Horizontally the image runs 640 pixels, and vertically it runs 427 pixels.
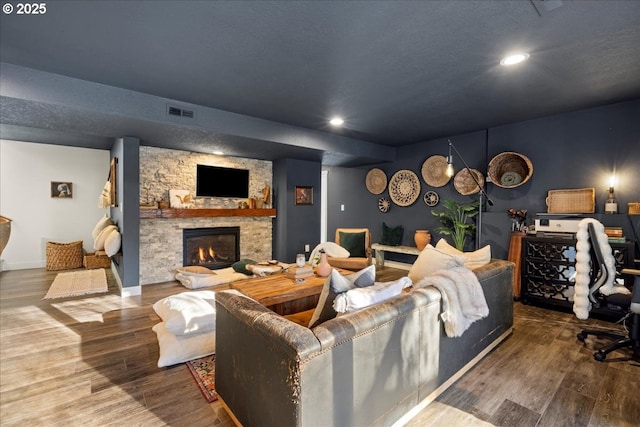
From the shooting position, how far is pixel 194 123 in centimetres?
351

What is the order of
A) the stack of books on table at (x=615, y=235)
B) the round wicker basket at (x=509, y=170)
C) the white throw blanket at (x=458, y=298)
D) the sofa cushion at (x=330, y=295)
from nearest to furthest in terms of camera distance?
the sofa cushion at (x=330, y=295) → the white throw blanket at (x=458, y=298) → the stack of books on table at (x=615, y=235) → the round wicker basket at (x=509, y=170)

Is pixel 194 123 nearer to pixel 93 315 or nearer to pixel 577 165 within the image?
pixel 93 315

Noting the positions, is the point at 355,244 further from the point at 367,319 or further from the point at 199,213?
the point at 367,319

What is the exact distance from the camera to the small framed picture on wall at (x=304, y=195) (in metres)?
5.85

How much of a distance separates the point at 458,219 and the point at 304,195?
9.50ft

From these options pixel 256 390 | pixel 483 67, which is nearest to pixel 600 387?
pixel 256 390

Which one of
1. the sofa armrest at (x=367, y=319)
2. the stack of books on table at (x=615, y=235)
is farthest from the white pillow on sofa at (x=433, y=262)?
the stack of books on table at (x=615, y=235)

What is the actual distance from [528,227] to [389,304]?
3.59 meters

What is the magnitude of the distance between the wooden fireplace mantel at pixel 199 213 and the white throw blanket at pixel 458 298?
395cm

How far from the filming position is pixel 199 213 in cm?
484

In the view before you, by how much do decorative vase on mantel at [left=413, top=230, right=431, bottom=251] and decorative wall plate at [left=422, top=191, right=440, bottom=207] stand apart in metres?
0.53

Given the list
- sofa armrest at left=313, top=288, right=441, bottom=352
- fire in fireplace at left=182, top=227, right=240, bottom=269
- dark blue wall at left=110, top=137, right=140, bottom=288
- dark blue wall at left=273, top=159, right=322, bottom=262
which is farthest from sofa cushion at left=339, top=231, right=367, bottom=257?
sofa armrest at left=313, top=288, right=441, bottom=352

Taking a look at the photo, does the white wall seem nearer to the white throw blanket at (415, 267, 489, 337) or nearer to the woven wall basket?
the woven wall basket

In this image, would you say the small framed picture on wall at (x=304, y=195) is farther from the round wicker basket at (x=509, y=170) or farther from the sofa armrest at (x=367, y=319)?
the sofa armrest at (x=367, y=319)
